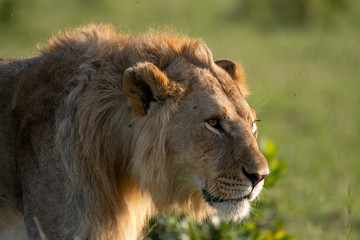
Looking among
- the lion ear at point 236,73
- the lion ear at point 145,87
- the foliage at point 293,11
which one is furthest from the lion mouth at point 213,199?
the foliage at point 293,11

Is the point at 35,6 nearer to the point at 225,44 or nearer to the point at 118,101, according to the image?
the point at 225,44

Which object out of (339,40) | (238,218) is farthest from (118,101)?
(339,40)

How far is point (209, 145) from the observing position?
4.22 metres

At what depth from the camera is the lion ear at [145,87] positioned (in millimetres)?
4211

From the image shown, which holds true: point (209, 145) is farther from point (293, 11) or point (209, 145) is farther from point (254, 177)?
point (293, 11)

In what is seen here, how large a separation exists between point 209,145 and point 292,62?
9786mm

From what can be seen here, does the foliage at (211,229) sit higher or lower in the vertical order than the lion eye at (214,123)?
lower

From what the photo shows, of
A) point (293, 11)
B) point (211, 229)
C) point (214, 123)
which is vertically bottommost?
point (293, 11)

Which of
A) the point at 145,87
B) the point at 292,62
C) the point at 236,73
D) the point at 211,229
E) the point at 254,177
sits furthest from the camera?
the point at 292,62

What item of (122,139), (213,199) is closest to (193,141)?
(213,199)

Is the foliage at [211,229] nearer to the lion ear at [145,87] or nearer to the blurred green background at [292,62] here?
the blurred green background at [292,62]

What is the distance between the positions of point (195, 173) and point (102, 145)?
0.60 meters

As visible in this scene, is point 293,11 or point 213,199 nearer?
point 213,199

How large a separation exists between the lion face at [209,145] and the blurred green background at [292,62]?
9.77ft
